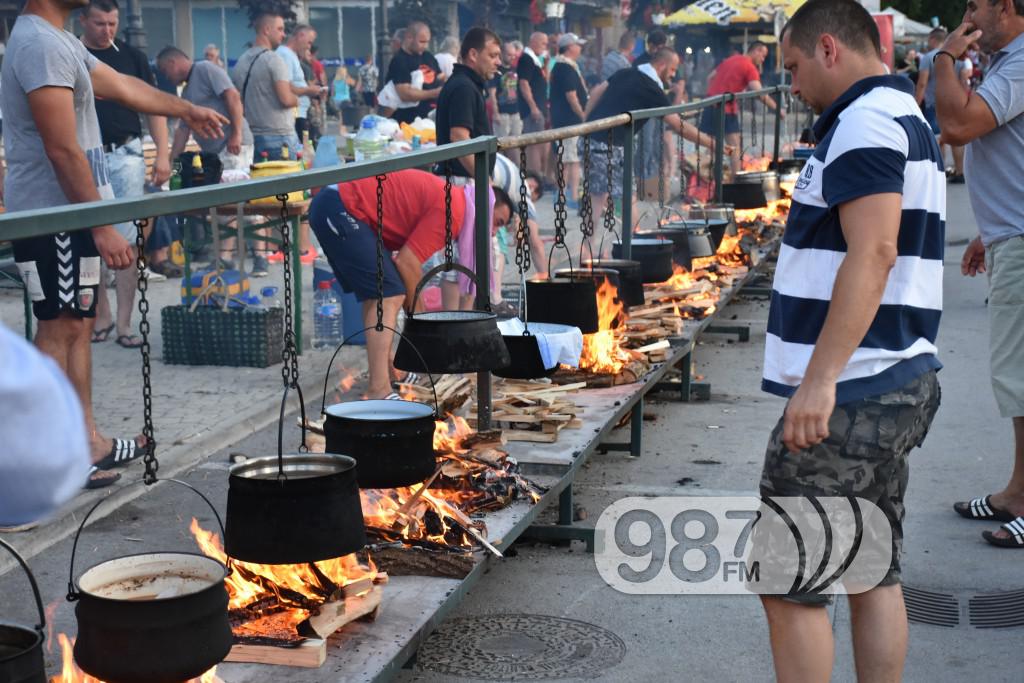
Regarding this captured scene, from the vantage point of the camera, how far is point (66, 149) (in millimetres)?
5852

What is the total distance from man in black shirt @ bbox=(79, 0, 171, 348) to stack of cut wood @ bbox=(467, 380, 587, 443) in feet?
13.0

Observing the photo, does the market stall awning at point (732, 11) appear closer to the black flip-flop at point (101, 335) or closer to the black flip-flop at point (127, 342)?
the black flip-flop at point (101, 335)

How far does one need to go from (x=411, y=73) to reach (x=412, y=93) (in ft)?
1.19

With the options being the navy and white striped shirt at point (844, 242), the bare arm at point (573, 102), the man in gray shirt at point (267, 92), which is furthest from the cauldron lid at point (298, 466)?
the bare arm at point (573, 102)

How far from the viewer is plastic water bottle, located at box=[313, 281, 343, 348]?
9789 mm

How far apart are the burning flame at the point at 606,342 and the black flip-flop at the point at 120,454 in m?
2.35

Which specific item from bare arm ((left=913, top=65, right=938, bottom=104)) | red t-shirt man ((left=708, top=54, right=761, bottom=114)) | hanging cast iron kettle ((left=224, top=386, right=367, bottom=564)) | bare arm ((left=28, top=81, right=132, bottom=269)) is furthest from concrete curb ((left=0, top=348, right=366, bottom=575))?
bare arm ((left=913, top=65, right=938, bottom=104))

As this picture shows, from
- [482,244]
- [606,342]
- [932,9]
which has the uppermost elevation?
[932,9]

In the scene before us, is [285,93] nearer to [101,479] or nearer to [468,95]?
[468,95]

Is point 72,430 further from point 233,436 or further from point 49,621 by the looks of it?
point 233,436

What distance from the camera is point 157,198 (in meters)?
3.11

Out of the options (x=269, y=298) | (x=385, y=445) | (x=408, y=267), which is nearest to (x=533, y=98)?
(x=269, y=298)

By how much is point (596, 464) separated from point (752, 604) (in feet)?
6.62

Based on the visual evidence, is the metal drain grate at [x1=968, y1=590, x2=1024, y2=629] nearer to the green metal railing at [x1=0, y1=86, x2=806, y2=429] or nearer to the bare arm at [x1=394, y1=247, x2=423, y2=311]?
the green metal railing at [x1=0, y1=86, x2=806, y2=429]
